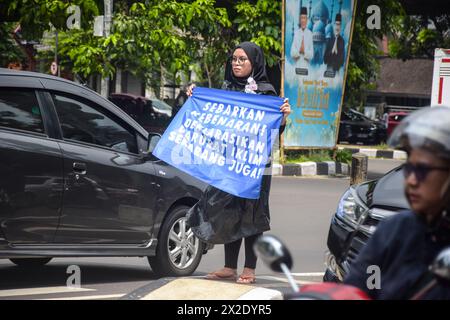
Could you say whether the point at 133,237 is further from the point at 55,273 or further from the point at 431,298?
the point at 431,298

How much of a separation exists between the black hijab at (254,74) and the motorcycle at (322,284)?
179 inches

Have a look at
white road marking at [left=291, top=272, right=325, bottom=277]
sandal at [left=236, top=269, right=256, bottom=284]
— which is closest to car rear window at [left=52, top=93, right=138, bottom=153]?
sandal at [left=236, top=269, right=256, bottom=284]

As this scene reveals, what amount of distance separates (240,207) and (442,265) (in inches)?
190

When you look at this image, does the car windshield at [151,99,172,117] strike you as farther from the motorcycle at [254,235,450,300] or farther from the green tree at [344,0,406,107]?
the motorcycle at [254,235,450,300]

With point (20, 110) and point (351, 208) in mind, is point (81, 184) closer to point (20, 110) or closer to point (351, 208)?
point (20, 110)

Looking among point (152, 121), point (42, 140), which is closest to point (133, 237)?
point (42, 140)

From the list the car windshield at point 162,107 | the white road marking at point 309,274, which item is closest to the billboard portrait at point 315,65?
the car windshield at point 162,107

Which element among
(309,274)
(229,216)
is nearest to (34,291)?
(229,216)

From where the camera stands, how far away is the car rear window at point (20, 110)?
7441 mm

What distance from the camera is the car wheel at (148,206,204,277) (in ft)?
27.5

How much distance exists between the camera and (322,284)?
3.33 metres

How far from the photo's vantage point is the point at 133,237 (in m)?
8.16

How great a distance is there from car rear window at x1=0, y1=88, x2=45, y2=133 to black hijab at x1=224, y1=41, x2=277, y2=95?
150 cm

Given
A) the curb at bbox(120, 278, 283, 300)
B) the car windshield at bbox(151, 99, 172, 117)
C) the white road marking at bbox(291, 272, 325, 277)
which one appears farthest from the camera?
the car windshield at bbox(151, 99, 172, 117)
